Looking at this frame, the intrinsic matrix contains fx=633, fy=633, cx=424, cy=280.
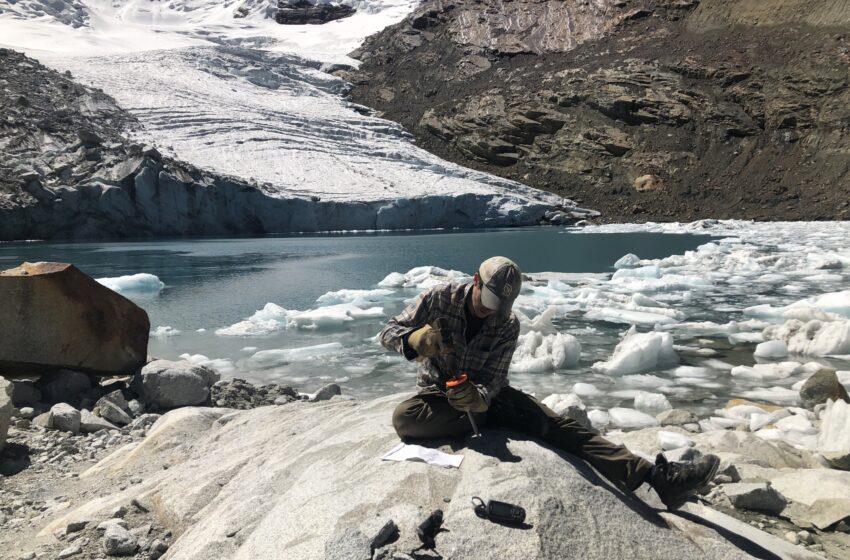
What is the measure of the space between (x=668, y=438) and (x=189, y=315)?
984 centimetres

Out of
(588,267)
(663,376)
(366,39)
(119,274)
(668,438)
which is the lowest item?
(119,274)

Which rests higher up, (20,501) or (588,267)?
(20,501)

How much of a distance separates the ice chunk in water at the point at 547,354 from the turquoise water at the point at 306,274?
0.53 ft

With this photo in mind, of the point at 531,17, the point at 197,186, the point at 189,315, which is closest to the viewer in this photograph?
the point at 189,315

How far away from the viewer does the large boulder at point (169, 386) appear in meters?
5.95

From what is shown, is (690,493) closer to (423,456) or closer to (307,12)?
(423,456)

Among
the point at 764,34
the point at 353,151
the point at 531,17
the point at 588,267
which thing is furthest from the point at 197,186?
the point at 531,17

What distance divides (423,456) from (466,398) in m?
0.32

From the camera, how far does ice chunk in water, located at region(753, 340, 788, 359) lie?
761cm

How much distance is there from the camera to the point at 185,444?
4.35 m

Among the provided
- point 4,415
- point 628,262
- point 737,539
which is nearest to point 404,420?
point 737,539

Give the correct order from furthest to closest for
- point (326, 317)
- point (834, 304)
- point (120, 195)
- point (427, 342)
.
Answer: point (120, 195)
point (326, 317)
point (834, 304)
point (427, 342)

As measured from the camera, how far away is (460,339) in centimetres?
299

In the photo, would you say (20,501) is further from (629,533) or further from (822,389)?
(822,389)
